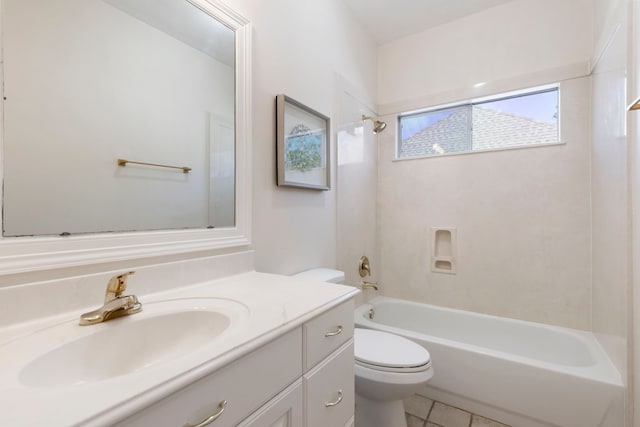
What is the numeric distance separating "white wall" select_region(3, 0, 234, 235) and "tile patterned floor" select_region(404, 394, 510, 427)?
5.11ft

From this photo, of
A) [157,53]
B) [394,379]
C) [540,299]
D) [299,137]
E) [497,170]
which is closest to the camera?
[157,53]

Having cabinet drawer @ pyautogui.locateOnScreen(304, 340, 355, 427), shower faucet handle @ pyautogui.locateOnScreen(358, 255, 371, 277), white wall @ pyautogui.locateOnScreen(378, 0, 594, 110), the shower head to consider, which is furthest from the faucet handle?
white wall @ pyautogui.locateOnScreen(378, 0, 594, 110)

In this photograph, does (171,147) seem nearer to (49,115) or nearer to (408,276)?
(49,115)

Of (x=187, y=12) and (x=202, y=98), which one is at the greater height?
(x=187, y=12)

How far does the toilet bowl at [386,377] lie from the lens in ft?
4.16

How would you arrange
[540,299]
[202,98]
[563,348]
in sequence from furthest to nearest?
[540,299], [563,348], [202,98]

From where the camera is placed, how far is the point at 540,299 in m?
1.93

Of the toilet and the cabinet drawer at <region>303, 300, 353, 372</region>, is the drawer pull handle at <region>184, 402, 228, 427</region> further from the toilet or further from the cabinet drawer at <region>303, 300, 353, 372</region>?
the toilet

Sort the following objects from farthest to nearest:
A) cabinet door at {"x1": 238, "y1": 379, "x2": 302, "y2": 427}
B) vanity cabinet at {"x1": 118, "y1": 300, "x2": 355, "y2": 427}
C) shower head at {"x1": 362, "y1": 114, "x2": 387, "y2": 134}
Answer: shower head at {"x1": 362, "y1": 114, "x2": 387, "y2": 134}
cabinet door at {"x1": 238, "y1": 379, "x2": 302, "y2": 427}
vanity cabinet at {"x1": 118, "y1": 300, "x2": 355, "y2": 427}

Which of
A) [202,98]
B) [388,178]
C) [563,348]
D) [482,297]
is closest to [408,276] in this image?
[482,297]

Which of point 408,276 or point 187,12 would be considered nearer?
point 187,12

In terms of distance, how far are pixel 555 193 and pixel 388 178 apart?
3.75ft

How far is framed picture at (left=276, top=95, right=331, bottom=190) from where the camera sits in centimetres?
143

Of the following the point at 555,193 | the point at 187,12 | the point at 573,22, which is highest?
the point at 573,22
